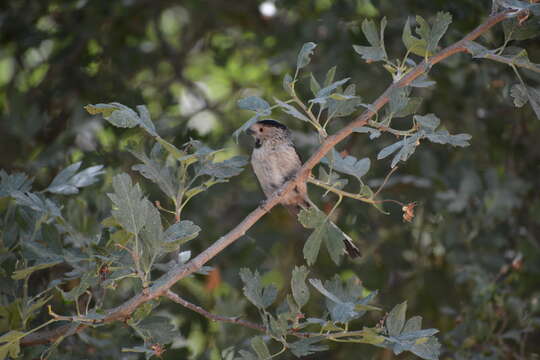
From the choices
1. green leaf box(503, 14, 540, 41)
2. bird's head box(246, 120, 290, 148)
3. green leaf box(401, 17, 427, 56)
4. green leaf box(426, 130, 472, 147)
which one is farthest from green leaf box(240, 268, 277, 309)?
bird's head box(246, 120, 290, 148)

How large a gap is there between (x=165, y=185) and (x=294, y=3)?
212 cm

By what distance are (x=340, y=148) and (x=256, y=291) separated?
1.47m

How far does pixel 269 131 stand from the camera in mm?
4047

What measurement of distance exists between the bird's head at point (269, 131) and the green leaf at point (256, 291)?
178cm

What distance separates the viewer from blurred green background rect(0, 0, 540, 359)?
353 cm

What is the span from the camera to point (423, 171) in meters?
4.14

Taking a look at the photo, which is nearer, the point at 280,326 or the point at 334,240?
the point at 280,326

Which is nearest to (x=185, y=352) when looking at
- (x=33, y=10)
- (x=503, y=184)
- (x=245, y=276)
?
(x=245, y=276)

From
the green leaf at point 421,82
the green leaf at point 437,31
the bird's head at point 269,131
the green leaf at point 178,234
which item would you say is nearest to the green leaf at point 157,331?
the green leaf at point 178,234

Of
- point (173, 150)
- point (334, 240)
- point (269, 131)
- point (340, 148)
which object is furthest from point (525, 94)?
point (269, 131)

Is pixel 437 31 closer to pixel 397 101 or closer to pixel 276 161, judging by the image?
pixel 397 101

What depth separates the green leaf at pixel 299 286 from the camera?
84.0 inches

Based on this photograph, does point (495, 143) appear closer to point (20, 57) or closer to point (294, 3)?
point (294, 3)

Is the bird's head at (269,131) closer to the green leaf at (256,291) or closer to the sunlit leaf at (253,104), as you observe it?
the green leaf at (256,291)
